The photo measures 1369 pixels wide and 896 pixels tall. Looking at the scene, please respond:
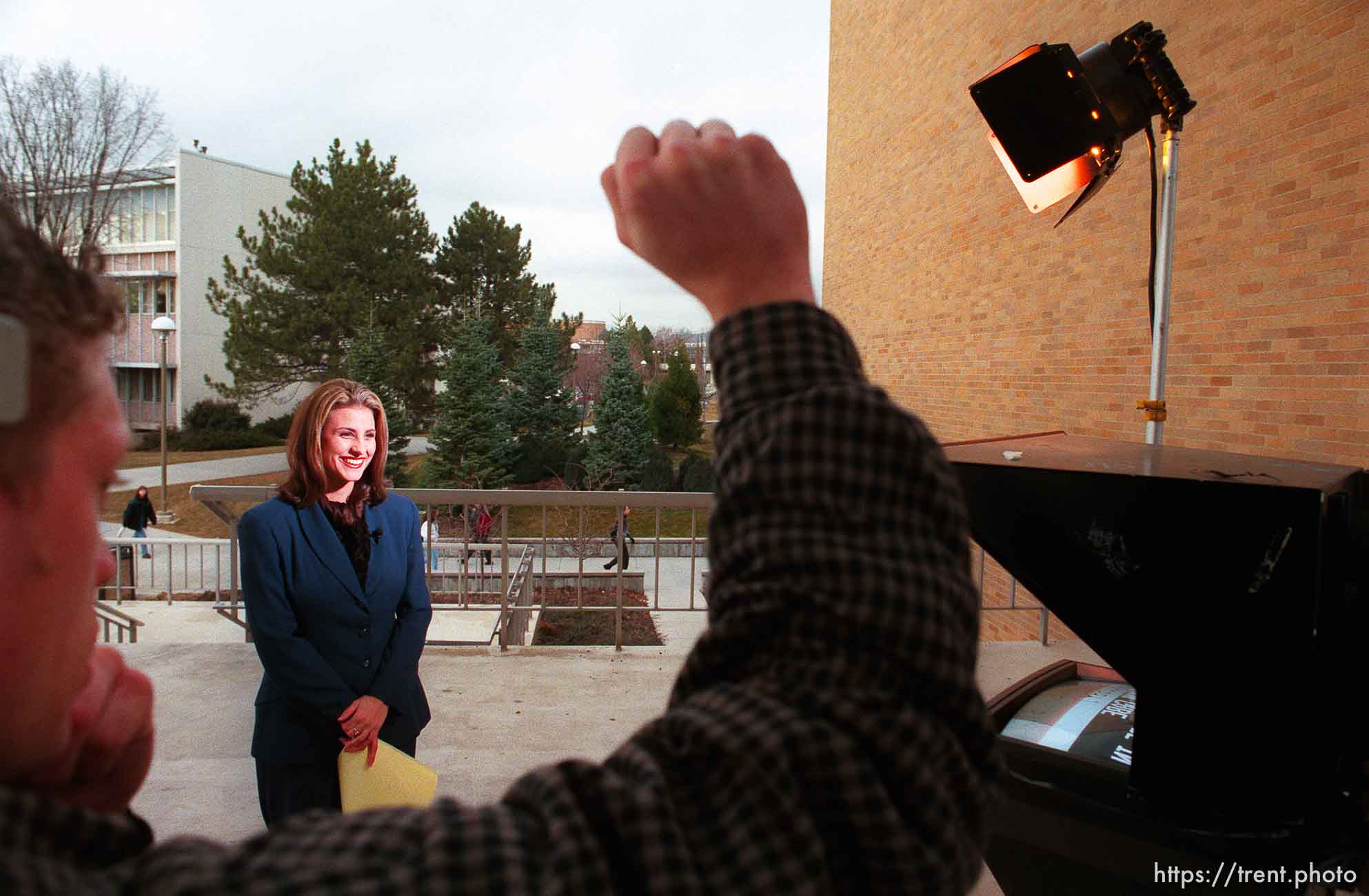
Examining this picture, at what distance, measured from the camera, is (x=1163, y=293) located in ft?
8.76

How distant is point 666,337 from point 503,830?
3435 centimetres

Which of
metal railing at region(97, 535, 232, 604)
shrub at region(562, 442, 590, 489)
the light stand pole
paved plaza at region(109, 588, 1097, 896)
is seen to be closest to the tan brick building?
paved plaza at region(109, 588, 1097, 896)

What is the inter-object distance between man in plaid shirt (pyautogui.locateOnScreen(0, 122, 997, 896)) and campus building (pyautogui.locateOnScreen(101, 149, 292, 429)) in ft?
117

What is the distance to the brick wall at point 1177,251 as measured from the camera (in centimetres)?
433

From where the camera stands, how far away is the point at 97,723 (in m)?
0.48

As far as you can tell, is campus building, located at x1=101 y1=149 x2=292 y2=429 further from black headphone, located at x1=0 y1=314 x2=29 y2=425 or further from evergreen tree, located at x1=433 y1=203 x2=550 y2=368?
black headphone, located at x1=0 y1=314 x2=29 y2=425

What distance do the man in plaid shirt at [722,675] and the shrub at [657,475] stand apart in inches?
927

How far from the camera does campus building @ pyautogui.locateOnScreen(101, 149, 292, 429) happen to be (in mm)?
31734

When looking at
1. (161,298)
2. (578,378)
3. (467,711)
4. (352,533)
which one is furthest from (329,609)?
(161,298)

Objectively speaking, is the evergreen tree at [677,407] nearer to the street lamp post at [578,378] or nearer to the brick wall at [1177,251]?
the street lamp post at [578,378]

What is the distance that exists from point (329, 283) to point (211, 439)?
851 centimetres

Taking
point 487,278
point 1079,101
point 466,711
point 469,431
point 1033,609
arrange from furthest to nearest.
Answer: point 487,278
point 469,431
point 1033,609
point 466,711
point 1079,101

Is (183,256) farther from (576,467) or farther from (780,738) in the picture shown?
(780,738)

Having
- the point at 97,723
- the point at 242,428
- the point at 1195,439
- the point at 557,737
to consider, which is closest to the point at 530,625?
the point at 557,737
